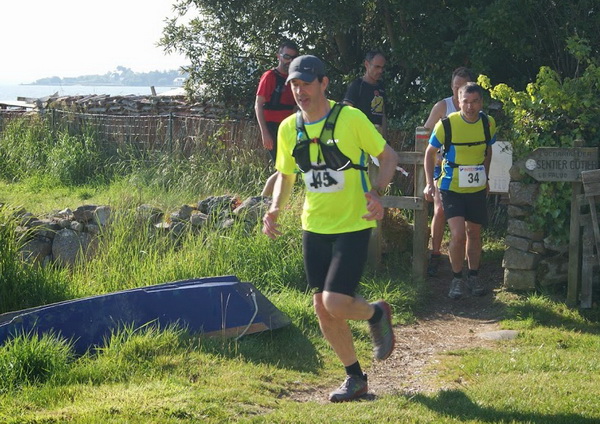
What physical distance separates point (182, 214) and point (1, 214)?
2.38 metres

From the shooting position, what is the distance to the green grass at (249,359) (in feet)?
18.4

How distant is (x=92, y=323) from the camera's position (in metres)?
6.77

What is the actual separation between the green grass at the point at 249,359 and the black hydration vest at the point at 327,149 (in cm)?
150

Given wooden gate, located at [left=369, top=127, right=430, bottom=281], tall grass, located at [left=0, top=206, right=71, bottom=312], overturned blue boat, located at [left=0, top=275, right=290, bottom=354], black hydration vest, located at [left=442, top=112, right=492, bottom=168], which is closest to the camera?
overturned blue boat, located at [left=0, top=275, right=290, bottom=354]

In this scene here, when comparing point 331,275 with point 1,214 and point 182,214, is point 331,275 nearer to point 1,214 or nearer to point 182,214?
point 1,214

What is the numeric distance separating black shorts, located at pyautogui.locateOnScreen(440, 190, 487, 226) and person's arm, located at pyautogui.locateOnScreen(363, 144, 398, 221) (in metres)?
3.07

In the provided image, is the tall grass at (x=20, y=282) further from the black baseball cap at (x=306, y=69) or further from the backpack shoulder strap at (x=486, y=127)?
the backpack shoulder strap at (x=486, y=127)

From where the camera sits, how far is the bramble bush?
28.3 ft

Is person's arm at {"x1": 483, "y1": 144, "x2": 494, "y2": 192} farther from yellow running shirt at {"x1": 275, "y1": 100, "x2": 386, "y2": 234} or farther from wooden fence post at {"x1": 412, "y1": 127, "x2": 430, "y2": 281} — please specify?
yellow running shirt at {"x1": 275, "y1": 100, "x2": 386, "y2": 234}

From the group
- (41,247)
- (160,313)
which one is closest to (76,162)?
(41,247)

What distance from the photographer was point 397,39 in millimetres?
12992

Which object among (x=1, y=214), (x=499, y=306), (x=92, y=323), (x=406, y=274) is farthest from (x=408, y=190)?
(x=92, y=323)

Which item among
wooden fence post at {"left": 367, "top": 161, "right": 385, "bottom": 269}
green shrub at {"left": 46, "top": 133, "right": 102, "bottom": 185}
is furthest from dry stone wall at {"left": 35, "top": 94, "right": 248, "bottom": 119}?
wooden fence post at {"left": 367, "top": 161, "right": 385, "bottom": 269}

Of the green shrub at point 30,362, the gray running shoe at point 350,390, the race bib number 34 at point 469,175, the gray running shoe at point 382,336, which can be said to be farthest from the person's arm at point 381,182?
the race bib number 34 at point 469,175
